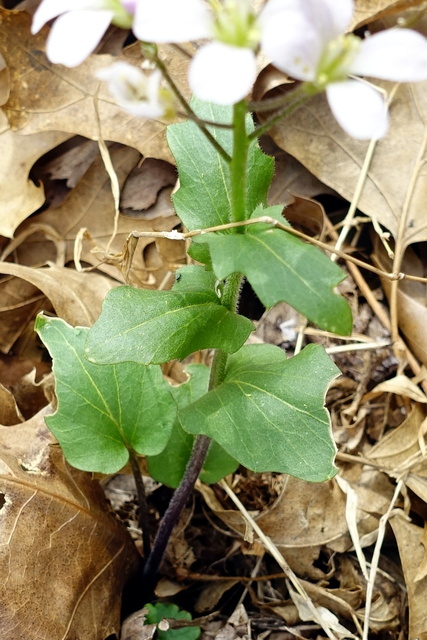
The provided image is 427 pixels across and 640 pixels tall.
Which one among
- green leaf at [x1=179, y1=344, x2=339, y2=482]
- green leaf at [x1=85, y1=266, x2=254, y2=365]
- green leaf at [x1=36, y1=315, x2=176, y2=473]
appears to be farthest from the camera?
green leaf at [x1=36, y1=315, x2=176, y2=473]

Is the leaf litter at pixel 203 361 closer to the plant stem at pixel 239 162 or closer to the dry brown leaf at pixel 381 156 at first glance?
the dry brown leaf at pixel 381 156

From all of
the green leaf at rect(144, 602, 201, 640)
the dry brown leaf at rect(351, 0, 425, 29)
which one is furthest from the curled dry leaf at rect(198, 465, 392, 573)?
the dry brown leaf at rect(351, 0, 425, 29)

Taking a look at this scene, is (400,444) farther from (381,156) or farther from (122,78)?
(122,78)

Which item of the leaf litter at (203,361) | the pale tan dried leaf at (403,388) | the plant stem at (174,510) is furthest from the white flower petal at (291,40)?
the pale tan dried leaf at (403,388)

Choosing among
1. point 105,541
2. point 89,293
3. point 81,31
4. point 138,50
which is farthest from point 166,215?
point 81,31

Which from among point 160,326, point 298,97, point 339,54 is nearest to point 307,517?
point 160,326

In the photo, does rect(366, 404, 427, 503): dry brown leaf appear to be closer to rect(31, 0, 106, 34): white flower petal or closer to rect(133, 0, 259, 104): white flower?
rect(133, 0, 259, 104): white flower
